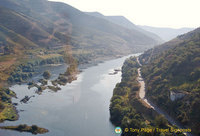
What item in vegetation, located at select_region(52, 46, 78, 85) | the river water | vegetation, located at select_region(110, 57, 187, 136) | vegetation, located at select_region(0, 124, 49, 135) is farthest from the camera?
vegetation, located at select_region(52, 46, 78, 85)

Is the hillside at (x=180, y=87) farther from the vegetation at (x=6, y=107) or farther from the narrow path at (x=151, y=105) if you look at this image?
the vegetation at (x=6, y=107)

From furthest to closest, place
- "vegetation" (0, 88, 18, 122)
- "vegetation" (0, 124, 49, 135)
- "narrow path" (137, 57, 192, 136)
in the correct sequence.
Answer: "vegetation" (0, 88, 18, 122) < "vegetation" (0, 124, 49, 135) < "narrow path" (137, 57, 192, 136)

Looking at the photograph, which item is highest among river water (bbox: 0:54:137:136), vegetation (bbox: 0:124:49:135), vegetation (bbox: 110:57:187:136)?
vegetation (bbox: 110:57:187:136)

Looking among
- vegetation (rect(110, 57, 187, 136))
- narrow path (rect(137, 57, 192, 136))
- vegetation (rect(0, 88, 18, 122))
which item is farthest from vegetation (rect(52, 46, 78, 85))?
narrow path (rect(137, 57, 192, 136))

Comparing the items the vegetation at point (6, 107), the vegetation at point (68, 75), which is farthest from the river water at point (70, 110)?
the vegetation at point (68, 75)

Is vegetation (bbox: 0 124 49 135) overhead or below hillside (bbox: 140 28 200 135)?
below

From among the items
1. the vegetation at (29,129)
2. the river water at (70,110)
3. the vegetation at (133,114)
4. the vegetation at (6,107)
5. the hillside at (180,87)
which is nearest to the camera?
the vegetation at (133,114)

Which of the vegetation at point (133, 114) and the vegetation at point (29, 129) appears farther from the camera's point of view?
the vegetation at point (29, 129)

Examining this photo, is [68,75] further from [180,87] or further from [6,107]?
[180,87]

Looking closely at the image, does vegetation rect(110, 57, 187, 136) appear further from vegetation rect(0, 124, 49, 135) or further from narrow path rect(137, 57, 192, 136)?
vegetation rect(0, 124, 49, 135)

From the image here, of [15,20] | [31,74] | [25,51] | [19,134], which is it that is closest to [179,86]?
[19,134]
